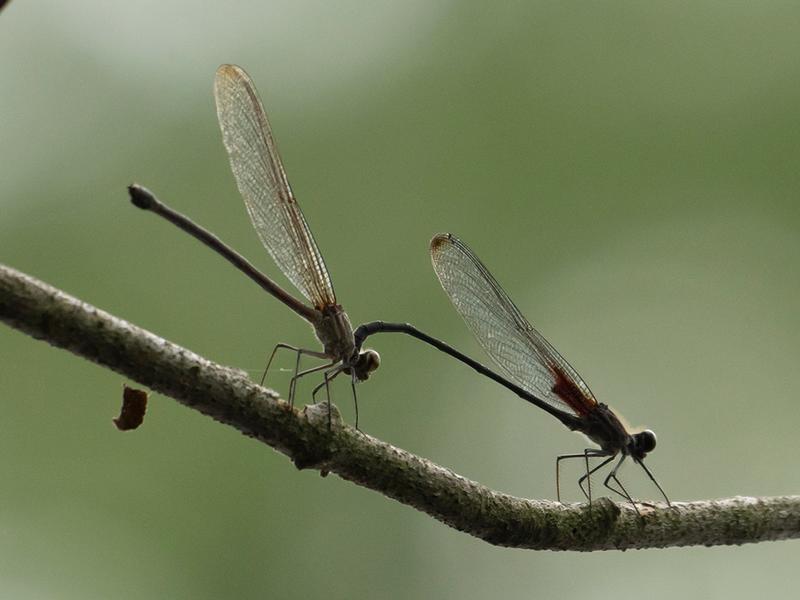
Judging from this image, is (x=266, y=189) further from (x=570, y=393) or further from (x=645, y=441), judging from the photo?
(x=645, y=441)

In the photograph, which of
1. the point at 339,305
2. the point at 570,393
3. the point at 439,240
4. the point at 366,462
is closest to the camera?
the point at 366,462

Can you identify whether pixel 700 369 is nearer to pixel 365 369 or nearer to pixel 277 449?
pixel 365 369

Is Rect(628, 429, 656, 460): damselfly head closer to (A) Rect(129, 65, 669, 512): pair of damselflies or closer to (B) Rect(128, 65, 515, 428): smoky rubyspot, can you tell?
(A) Rect(129, 65, 669, 512): pair of damselflies

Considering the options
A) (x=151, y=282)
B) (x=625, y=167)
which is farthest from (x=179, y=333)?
(x=625, y=167)

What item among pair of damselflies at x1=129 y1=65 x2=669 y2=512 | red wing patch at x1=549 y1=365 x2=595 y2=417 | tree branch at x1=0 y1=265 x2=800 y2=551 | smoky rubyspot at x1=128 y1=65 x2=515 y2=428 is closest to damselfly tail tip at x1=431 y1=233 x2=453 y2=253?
pair of damselflies at x1=129 y1=65 x2=669 y2=512

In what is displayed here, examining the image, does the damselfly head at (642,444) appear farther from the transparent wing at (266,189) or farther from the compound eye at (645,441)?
the transparent wing at (266,189)

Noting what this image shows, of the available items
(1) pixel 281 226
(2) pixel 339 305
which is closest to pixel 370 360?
(2) pixel 339 305

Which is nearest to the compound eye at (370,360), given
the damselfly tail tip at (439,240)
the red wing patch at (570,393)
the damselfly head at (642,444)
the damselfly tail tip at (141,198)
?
the damselfly tail tip at (439,240)

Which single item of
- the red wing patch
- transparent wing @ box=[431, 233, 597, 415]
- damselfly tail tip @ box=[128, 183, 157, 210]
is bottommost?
damselfly tail tip @ box=[128, 183, 157, 210]
